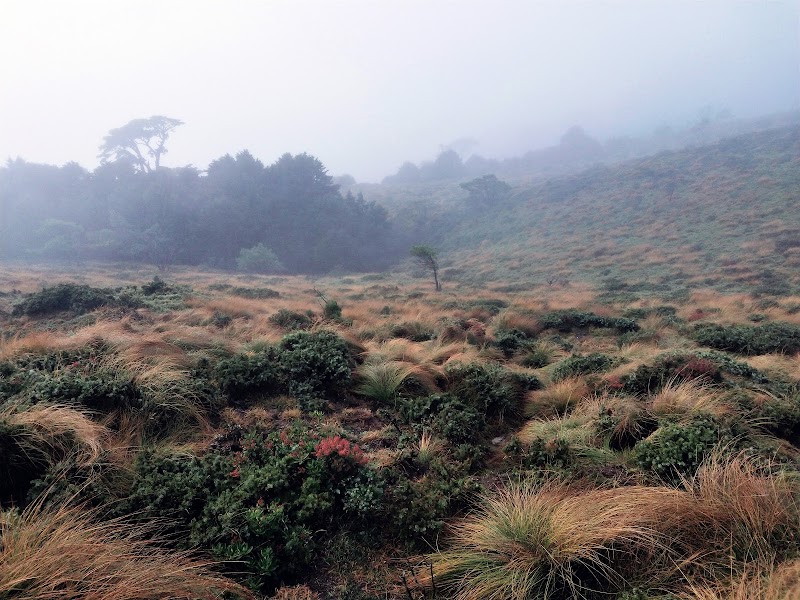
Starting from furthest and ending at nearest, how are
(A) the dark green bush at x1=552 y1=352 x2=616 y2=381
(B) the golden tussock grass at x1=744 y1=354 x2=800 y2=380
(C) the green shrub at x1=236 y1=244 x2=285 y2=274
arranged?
1. (C) the green shrub at x1=236 y1=244 x2=285 y2=274
2. (A) the dark green bush at x1=552 y1=352 x2=616 y2=381
3. (B) the golden tussock grass at x1=744 y1=354 x2=800 y2=380

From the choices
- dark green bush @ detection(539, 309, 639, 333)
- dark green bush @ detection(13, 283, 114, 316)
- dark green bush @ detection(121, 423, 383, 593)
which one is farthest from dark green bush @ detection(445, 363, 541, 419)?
dark green bush @ detection(13, 283, 114, 316)

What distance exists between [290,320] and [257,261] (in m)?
37.8

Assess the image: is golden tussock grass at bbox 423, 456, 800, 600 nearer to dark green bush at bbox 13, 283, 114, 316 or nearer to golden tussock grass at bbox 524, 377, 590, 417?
golden tussock grass at bbox 524, 377, 590, 417

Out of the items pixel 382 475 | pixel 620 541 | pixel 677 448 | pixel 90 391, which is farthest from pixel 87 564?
pixel 677 448

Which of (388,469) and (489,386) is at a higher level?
(388,469)

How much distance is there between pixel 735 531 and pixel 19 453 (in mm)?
4874

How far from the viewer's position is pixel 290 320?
10.1 metres

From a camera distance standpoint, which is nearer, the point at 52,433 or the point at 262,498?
the point at 262,498

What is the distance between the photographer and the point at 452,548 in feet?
9.57

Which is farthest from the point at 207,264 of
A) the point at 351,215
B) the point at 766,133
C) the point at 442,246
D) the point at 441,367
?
the point at 766,133

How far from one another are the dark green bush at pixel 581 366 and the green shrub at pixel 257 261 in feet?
140

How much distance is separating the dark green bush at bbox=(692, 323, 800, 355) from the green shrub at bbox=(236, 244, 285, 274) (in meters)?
42.2

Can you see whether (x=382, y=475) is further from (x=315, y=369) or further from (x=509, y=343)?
(x=509, y=343)

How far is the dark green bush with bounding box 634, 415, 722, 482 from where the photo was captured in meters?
3.42
